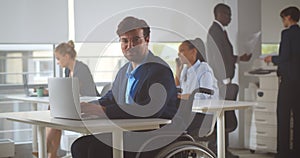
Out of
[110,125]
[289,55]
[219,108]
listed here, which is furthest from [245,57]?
[110,125]

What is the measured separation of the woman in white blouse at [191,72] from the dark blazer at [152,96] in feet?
3.66

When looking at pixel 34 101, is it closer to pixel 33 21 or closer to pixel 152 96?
pixel 33 21

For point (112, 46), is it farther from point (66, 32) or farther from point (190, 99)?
point (66, 32)

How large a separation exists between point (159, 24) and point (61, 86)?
323 cm

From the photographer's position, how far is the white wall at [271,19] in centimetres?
571

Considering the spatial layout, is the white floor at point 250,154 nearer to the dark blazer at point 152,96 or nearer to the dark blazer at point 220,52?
the dark blazer at point 220,52

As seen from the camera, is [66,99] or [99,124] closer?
[99,124]

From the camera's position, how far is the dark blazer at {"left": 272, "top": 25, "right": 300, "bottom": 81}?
13.9 ft

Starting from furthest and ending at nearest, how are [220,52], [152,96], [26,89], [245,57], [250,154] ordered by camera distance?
[245,57], [250,154], [220,52], [26,89], [152,96]

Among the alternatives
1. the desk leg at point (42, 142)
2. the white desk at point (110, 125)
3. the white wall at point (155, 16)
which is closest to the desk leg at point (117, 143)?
the white desk at point (110, 125)

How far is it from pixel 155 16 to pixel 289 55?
6.09 ft

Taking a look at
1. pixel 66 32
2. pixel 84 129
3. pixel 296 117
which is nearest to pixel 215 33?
pixel 296 117

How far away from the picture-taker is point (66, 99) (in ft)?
8.07

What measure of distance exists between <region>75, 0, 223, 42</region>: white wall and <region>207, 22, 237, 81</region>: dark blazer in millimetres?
395
